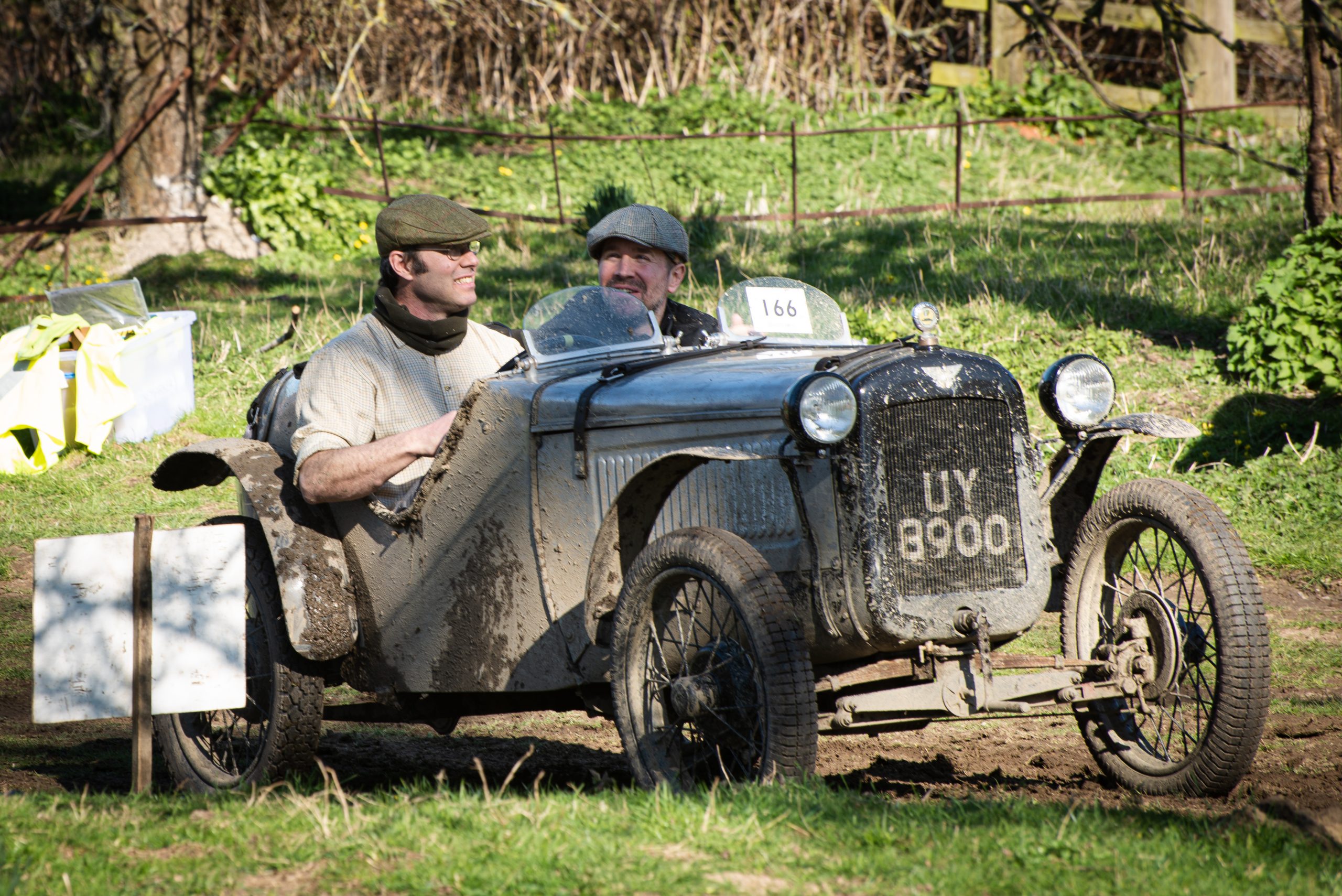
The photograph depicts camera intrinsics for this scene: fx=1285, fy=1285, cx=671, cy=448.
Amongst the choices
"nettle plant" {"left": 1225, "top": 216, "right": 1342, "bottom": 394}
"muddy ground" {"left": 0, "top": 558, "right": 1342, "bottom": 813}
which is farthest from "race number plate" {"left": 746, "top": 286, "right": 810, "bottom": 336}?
"nettle plant" {"left": 1225, "top": 216, "right": 1342, "bottom": 394}

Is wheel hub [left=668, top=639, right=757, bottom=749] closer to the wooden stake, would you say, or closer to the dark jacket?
the wooden stake

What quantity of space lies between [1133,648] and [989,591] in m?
0.60

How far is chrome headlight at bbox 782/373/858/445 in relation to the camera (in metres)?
3.23

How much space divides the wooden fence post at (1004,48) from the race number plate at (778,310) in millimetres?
13664

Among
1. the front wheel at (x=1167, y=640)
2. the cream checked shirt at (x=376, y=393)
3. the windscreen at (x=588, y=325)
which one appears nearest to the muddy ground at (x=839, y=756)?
the front wheel at (x=1167, y=640)

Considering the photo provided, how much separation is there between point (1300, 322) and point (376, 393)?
6.40 m

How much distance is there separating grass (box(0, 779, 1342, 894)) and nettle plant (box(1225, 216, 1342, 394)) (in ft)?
19.5

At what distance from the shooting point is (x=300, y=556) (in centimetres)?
428

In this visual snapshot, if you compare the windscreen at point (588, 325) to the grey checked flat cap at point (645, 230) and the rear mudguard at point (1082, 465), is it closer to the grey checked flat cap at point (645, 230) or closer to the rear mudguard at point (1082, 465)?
the grey checked flat cap at point (645, 230)

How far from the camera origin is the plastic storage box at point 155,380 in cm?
854

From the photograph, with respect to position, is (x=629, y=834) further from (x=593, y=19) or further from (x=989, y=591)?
(x=593, y=19)

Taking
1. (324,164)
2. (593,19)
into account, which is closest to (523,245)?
(324,164)

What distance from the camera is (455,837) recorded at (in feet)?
9.61

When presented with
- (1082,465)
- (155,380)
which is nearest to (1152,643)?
(1082,465)
